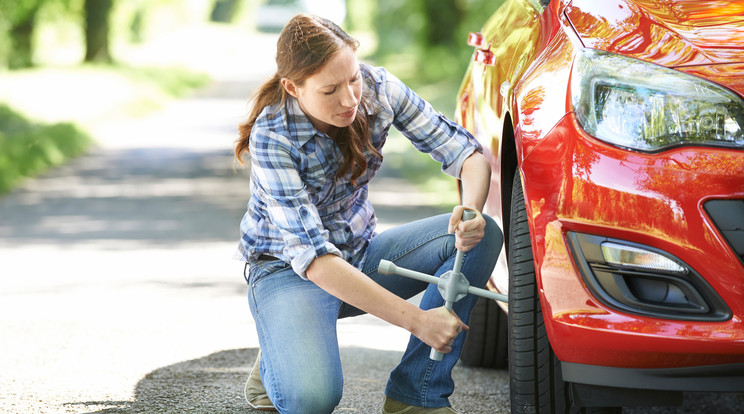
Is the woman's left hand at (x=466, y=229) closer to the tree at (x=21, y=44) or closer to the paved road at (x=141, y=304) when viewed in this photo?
the paved road at (x=141, y=304)

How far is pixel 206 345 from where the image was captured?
13.8 feet

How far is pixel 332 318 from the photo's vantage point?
2.92 m

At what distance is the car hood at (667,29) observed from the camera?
2105 millimetres

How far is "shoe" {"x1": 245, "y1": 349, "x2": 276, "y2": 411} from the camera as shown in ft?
10.5

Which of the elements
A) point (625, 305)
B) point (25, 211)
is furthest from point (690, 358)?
point (25, 211)

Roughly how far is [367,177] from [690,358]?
1.35 metres

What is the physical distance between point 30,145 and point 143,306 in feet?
27.8

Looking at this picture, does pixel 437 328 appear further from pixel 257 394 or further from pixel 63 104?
pixel 63 104

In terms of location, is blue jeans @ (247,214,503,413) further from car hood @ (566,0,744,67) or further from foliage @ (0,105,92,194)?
foliage @ (0,105,92,194)

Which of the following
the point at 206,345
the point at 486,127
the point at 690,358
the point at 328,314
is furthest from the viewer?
the point at 206,345

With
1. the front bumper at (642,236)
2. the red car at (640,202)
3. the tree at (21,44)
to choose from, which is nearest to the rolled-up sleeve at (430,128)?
the red car at (640,202)

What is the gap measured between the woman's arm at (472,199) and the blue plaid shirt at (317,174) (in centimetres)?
5

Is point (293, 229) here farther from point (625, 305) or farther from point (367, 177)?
point (625, 305)

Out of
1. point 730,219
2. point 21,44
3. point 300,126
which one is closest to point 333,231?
point 300,126
